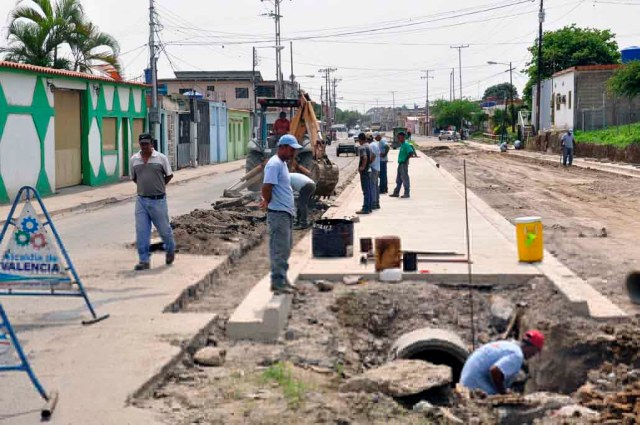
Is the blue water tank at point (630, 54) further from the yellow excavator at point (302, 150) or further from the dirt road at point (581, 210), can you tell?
the yellow excavator at point (302, 150)

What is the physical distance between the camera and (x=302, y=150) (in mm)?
19047

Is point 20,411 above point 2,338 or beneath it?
beneath

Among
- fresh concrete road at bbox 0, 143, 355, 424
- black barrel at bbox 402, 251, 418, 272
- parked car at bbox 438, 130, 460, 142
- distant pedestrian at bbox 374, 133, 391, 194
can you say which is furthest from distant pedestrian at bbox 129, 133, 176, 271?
parked car at bbox 438, 130, 460, 142

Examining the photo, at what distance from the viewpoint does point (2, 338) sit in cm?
631

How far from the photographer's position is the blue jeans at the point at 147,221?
38.8 ft

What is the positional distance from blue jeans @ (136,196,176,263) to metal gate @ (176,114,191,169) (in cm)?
3193

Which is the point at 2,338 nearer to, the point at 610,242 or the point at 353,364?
the point at 353,364

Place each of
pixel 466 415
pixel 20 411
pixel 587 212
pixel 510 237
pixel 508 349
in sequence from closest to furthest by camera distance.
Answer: pixel 20 411, pixel 466 415, pixel 508 349, pixel 510 237, pixel 587 212

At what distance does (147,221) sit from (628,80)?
136ft

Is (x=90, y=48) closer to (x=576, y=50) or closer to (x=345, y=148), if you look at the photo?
(x=345, y=148)

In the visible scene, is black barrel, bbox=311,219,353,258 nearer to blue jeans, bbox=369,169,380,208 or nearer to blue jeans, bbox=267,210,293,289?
blue jeans, bbox=267,210,293,289

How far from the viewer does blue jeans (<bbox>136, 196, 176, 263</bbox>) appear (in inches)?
466

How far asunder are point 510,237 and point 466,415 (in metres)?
8.44

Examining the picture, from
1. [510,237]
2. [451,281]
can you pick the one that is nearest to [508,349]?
[451,281]
